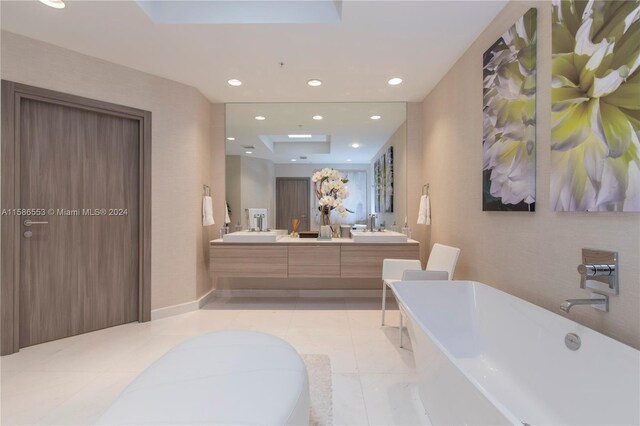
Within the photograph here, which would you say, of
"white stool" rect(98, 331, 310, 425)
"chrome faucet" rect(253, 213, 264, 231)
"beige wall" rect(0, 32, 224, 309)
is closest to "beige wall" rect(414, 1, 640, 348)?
"white stool" rect(98, 331, 310, 425)

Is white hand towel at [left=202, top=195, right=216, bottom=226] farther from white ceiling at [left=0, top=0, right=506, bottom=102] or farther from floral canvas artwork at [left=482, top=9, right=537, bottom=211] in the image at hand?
floral canvas artwork at [left=482, top=9, right=537, bottom=211]

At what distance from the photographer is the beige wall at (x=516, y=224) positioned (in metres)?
1.25

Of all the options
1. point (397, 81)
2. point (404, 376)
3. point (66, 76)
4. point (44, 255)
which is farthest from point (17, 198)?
point (397, 81)

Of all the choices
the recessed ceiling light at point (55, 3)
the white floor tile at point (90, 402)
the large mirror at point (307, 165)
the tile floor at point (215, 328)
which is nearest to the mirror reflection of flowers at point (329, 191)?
the large mirror at point (307, 165)

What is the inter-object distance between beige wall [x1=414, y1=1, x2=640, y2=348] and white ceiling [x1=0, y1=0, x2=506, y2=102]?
29 centimetres

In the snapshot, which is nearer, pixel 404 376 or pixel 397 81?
pixel 404 376

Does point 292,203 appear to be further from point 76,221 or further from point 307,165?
point 76,221

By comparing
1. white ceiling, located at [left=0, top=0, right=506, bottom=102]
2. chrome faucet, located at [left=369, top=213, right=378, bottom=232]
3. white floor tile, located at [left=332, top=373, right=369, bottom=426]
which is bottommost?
white floor tile, located at [left=332, top=373, right=369, bottom=426]

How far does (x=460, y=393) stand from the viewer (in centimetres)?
106

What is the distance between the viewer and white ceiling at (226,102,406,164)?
3725 millimetres

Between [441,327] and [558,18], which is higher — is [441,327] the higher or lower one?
the lower one

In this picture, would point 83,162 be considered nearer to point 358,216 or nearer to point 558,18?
point 358,216

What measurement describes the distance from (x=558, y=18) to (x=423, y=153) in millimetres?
2171

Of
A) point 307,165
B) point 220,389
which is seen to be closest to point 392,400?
point 220,389
